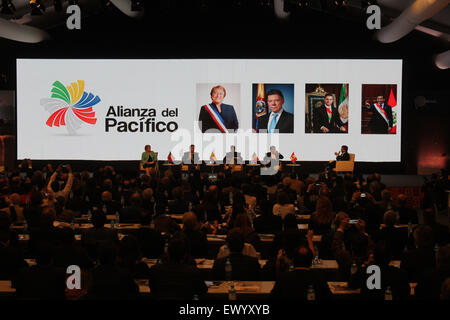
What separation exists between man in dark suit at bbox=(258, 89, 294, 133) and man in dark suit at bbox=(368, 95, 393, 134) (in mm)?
2619

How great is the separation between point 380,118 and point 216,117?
210 inches

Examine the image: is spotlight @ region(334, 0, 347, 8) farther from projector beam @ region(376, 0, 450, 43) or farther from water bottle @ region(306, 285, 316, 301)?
water bottle @ region(306, 285, 316, 301)

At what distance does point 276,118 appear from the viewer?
18.2 metres

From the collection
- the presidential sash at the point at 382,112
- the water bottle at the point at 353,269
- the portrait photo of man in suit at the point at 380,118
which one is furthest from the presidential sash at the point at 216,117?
the water bottle at the point at 353,269

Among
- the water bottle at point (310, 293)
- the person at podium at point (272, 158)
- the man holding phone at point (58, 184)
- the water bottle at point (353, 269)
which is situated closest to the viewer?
the water bottle at point (310, 293)

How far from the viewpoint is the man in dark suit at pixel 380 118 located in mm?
18062

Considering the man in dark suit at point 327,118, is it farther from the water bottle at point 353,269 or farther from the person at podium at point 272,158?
the water bottle at point 353,269

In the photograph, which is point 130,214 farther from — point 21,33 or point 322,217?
point 21,33

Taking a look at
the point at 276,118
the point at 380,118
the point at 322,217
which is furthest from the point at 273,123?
the point at 322,217

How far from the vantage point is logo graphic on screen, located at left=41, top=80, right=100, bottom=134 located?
59.9 feet

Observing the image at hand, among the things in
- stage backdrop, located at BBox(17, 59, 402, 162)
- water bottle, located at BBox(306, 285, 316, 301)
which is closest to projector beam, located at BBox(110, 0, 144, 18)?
stage backdrop, located at BBox(17, 59, 402, 162)

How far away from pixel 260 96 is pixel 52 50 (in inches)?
281

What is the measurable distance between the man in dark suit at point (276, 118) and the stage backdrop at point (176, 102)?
13cm
